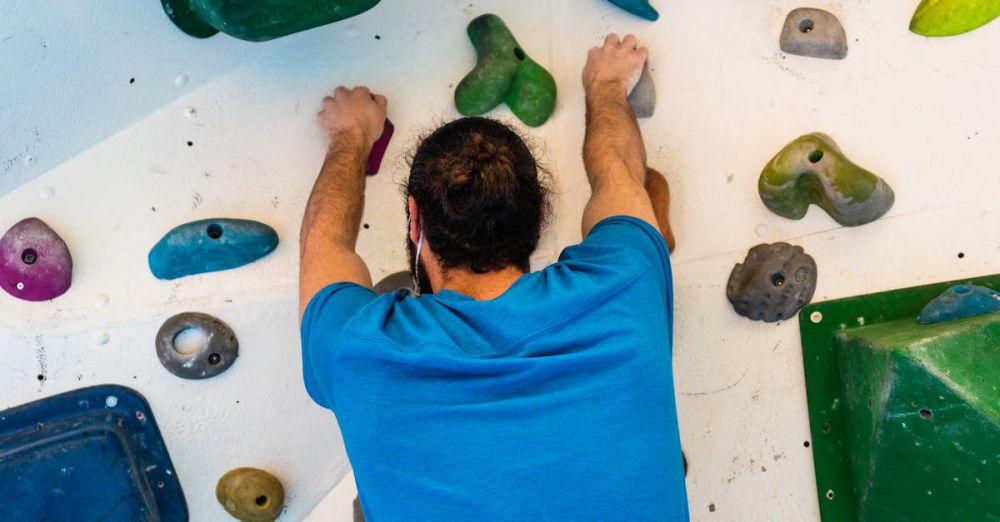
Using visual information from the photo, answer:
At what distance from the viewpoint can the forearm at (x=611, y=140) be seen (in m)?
1.71

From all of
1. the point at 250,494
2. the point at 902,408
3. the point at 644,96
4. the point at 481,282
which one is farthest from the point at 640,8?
the point at 250,494

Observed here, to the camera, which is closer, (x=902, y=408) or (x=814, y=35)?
(x=902, y=408)

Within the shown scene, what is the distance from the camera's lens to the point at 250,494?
1.89 m

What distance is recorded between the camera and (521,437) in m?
1.29

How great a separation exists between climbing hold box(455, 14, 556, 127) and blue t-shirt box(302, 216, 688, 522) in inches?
24.7

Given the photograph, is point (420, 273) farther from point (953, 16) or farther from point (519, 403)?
point (953, 16)

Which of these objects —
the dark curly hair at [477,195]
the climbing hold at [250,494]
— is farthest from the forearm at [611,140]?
the climbing hold at [250,494]

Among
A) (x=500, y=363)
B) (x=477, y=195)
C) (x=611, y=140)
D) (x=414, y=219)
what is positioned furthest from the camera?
(x=611, y=140)

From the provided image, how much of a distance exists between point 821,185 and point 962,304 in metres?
0.31

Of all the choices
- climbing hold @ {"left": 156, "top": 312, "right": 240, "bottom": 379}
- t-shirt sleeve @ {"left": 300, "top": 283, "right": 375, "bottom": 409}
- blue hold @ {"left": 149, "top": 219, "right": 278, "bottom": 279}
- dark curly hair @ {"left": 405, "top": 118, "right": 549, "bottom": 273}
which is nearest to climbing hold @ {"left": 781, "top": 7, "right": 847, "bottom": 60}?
dark curly hair @ {"left": 405, "top": 118, "right": 549, "bottom": 273}

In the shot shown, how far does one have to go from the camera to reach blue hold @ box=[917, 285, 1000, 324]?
1.70 meters

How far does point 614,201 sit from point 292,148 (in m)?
0.71

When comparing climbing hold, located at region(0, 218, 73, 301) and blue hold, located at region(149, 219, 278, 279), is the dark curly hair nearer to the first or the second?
blue hold, located at region(149, 219, 278, 279)

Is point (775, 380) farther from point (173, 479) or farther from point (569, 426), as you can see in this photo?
point (173, 479)
